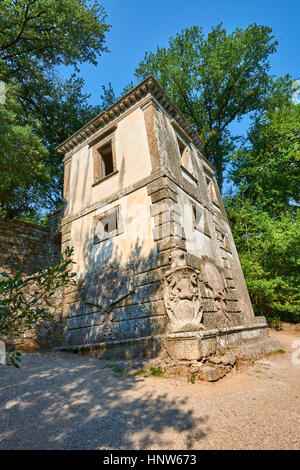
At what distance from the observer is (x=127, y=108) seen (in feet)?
26.6

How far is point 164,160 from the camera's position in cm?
675

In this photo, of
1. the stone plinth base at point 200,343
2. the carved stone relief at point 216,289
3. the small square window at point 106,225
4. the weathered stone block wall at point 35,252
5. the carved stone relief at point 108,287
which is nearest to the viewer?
the stone plinth base at point 200,343

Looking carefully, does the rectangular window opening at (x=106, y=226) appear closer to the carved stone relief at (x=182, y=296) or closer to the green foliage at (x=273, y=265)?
the carved stone relief at (x=182, y=296)

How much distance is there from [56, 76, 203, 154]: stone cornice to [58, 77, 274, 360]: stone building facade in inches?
1.3

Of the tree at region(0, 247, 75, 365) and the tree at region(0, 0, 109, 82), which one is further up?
the tree at region(0, 0, 109, 82)

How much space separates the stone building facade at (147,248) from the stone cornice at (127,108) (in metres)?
0.03

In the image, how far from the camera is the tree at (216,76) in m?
15.2

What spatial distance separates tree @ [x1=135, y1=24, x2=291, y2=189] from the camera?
1516 cm

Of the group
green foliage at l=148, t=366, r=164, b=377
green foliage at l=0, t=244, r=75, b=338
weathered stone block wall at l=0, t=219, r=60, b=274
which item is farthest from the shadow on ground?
weathered stone block wall at l=0, t=219, r=60, b=274

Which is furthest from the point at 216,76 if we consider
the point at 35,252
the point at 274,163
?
the point at 35,252

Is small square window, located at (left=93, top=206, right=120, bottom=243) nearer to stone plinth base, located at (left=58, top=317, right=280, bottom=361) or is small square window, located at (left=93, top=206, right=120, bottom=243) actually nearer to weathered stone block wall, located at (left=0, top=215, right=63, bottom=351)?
weathered stone block wall, located at (left=0, top=215, right=63, bottom=351)

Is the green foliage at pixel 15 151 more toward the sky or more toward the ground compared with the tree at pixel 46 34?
more toward the ground

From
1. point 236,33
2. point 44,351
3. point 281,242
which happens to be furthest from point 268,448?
point 236,33

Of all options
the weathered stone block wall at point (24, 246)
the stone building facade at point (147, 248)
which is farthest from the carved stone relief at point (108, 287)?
the weathered stone block wall at point (24, 246)
